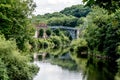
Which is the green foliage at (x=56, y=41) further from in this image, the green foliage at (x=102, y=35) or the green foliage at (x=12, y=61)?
the green foliage at (x=12, y=61)

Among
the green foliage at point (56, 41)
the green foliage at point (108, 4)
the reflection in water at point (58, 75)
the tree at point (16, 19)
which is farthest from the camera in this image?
the green foliage at point (56, 41)

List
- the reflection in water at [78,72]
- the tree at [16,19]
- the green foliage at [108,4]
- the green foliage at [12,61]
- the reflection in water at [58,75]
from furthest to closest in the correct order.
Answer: the reflection in water at [78,72]
the reflection in water at [58,75]
the tree at [16,19]
the green foliage at [12,61]
the green foliage at [108,4]

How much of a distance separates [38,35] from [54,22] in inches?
2047

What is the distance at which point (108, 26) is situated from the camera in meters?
55.6

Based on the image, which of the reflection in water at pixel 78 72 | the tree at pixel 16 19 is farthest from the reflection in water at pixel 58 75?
the tree at pixel 16 19

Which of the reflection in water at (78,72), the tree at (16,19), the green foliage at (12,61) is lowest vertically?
the reflection in water at (78,72)

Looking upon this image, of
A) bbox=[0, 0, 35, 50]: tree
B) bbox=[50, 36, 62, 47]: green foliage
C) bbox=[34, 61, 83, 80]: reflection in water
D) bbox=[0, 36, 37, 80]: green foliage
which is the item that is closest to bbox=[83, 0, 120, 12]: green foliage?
bbox=[0, 36, 37, 80]: green foliage

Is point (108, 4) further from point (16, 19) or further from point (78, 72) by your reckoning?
point (78, 72)

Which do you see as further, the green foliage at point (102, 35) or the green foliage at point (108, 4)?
the green foliage at point (102, 35)

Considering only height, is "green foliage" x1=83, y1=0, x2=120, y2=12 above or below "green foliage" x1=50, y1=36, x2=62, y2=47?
above

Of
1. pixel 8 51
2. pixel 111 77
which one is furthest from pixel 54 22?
pixel 8 51

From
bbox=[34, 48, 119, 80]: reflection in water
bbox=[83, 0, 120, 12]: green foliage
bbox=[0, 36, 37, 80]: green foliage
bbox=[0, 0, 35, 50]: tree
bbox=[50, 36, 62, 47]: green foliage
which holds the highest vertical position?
bbox=[83, 0, 120, 12]: green foliage

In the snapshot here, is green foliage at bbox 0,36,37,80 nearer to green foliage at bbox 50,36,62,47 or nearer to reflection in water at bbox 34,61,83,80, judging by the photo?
reflection in water at bbox 34,61,83,80

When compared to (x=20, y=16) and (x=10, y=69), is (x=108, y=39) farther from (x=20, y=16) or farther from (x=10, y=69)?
(x=10, y=69)
